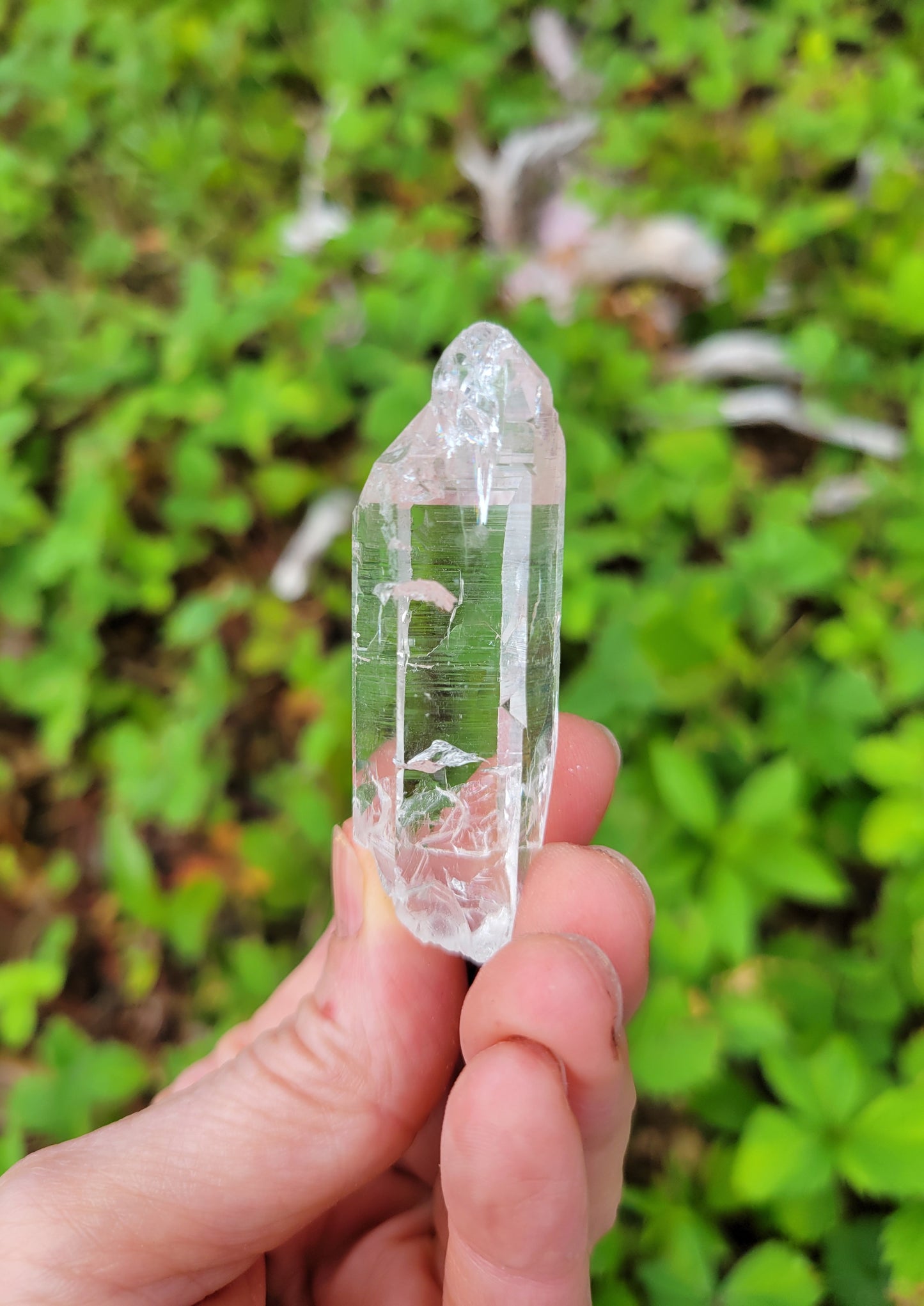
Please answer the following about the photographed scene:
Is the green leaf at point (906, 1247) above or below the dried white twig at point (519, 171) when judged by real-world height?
below

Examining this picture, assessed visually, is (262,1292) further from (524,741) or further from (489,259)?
(489,259)

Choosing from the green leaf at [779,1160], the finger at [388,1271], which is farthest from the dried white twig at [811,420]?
the finger at [388,1271]

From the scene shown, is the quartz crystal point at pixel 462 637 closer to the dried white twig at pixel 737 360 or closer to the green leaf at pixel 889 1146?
the green leaf at pixel 889 1146

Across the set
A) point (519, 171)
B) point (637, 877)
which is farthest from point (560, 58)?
point (637, 877)

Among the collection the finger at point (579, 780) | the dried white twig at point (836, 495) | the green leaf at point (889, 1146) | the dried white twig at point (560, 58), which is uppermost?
the dried white twig at point (560, 58)

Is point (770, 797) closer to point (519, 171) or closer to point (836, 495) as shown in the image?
point (836, 495)

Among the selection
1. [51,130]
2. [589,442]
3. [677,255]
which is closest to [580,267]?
[677,255]
